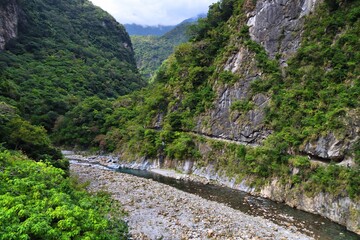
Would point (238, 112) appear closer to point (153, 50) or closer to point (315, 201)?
point (315, 201)

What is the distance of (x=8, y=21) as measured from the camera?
261 ft

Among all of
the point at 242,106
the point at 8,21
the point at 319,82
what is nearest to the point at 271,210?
the point at 319,82

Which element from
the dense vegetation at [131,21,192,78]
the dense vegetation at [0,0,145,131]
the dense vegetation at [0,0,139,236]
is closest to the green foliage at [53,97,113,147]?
the dense vegetation at [0,0,139,236]

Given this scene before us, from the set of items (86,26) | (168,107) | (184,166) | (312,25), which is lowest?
(184,166)

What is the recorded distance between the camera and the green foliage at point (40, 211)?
28.1 feet

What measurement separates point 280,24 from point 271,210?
1133 inches

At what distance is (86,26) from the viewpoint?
124 metres

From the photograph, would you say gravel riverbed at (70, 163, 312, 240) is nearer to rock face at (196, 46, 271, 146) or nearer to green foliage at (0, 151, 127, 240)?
green foliage at (0, 151, 127, 240)

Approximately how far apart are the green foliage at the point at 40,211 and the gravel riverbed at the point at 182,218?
527 centimetres

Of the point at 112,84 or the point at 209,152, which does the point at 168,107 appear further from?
the point at 112,84

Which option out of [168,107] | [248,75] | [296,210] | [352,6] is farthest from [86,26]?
[296,210]

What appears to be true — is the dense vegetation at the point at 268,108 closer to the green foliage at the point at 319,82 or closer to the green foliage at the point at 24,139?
the green foliage at the point at 319,82

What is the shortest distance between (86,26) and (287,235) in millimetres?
126786

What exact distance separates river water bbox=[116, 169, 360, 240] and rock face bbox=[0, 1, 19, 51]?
233 ft
